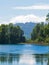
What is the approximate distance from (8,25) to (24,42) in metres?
9.98

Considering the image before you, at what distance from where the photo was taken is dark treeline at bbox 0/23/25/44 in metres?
124

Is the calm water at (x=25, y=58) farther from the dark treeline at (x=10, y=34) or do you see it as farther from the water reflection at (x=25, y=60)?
the dark treeline at (x=10, y=34)

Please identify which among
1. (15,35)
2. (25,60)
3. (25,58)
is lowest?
(15,35)

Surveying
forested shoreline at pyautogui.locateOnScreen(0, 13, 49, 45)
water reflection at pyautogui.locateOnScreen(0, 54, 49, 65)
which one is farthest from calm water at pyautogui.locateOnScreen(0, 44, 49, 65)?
forested shoreline at pyautogui.locateOnScreen(0, 13, 49, 45)

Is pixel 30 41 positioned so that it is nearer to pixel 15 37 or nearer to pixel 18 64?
pixel 15 37

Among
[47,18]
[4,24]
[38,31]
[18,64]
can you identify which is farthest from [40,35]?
[18,64]

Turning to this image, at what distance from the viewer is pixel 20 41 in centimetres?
12925

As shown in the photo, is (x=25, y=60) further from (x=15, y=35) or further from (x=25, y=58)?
Answer: (x=15, y=35)

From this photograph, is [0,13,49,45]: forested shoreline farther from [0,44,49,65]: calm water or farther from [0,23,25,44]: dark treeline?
[0,44,49,65]: calm water

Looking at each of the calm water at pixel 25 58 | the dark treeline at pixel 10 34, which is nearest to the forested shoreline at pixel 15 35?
the dark treeline at pixel 10 34

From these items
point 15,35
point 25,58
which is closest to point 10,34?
point 15,35

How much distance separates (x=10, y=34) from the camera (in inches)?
5089

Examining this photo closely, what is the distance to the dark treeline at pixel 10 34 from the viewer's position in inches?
4879

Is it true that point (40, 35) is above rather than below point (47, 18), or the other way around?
below
